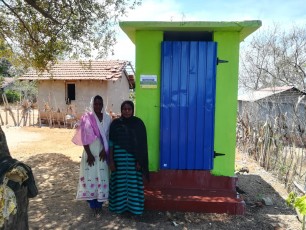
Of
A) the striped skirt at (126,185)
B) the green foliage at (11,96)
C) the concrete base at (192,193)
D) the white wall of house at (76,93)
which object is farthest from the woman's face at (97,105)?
the green foliage at (11,96)

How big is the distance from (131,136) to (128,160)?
35cm

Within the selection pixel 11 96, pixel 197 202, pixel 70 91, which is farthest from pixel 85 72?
pixel 11 96

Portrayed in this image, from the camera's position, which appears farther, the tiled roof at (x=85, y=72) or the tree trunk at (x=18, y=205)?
the tiled roof at (x=85, y=72)

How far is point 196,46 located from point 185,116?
3.46 ft

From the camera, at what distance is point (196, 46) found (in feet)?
14.3

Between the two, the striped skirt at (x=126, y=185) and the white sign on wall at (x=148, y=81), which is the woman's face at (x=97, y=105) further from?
the white sign on wall at (x=148, y=81)

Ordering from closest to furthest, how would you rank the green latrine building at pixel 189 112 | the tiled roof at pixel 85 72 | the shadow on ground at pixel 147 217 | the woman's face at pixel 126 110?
the shadow on ground at pixel 147 217 < the woman's face at pixel 126 110 < the green latrine building at pixel 189 112 < the tiled roof at pixel 85 72

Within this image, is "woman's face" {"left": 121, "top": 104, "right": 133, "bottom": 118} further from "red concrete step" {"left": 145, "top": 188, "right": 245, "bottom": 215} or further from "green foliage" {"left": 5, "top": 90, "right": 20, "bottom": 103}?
"green foliage" {"left": 5, "top": 90, "right": 20, "bottom": 103}

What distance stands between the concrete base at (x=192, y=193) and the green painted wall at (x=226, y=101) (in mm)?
215

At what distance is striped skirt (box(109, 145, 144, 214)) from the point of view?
4129 millimetres

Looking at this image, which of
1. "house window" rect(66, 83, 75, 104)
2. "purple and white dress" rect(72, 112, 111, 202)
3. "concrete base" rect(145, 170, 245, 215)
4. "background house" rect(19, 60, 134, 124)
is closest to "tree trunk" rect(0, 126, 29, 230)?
"purple and white dress" rect(72, 112, 111, 202)

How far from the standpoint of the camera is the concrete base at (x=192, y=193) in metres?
4.24

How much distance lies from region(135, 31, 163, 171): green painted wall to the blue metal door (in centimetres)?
11

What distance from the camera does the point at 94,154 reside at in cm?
418
